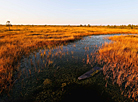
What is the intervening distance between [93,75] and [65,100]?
317 centimetres

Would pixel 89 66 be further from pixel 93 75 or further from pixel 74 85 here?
pixel 74 85

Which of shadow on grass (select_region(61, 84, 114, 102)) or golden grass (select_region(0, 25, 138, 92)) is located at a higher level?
golden grass (select_region(0, 25, 138, 92))

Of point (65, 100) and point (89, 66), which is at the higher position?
point (89, 66)

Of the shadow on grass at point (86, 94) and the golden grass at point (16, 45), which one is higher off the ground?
the golden grass at point (16, 45)

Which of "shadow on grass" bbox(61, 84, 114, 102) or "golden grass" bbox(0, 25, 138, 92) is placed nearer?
"shadow on grass" bbox(61, 84, 114, 102)

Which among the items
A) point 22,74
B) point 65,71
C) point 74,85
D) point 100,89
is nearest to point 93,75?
point 100,89

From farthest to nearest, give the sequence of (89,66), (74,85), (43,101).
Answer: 1. (89,66)
2. (74,85)
3. (43,101)

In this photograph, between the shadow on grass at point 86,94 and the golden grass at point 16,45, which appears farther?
the golden grass at point 16,45

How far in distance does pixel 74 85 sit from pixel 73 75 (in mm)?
1136

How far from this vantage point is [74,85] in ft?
17.3

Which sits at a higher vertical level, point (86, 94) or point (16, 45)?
point (16, 45)

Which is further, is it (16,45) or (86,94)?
(16,45)

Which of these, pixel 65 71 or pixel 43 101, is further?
pixel 65 71

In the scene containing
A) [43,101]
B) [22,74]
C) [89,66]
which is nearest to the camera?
[43,101]
